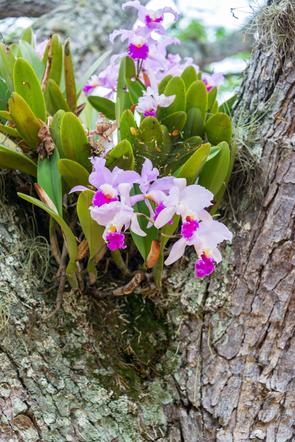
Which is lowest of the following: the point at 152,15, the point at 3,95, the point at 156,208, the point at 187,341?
the point at 187,341

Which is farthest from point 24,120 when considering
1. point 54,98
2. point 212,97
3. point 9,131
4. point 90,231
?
point 212,97

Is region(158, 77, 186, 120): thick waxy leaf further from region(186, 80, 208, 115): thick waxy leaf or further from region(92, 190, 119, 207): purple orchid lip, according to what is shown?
region(92, 190, 119, 207): purple orchid lip

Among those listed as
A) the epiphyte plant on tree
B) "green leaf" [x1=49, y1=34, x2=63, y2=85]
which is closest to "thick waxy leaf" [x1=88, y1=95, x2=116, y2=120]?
the epiphyte plant on tree

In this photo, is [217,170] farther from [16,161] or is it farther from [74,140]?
[16,161]

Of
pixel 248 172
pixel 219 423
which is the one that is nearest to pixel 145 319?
pixel 219 423

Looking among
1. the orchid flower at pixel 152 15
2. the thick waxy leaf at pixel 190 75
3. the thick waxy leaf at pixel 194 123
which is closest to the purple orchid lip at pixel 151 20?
the orchid flower at pixel 152 15

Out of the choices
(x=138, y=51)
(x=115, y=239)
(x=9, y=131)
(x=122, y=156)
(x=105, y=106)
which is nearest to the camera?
(x=115, y=239)
